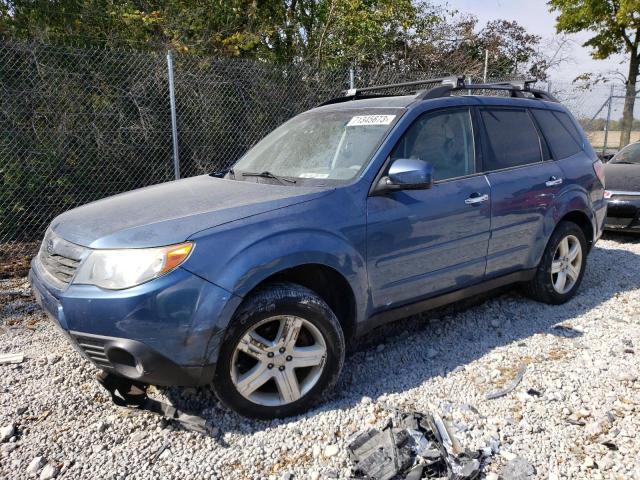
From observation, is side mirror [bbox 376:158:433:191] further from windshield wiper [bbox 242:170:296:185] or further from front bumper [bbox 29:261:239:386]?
front bumper [bbox 29:261:239:386]

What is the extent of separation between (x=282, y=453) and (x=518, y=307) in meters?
2.73

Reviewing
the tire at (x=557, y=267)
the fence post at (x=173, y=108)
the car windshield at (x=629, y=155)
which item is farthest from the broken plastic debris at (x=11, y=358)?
the car windshield at (x=629, y=155)

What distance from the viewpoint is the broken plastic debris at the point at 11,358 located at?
11.5ft

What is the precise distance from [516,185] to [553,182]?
0.52 meters

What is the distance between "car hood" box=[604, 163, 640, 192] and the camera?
6.94 metres

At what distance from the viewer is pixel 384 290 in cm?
316

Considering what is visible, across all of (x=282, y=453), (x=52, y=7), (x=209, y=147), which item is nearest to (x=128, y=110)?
(x=209, y=147)

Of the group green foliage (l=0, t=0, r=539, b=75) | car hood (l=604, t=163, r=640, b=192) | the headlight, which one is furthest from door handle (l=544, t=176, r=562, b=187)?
green foliage (l=0, t=0, r=539, b=75)

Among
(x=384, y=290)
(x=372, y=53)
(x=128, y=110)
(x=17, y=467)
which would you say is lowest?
(x=17, y=467)

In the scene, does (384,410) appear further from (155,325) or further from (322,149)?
(322,149)

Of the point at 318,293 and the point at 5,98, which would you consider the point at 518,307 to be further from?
the point at 5,98

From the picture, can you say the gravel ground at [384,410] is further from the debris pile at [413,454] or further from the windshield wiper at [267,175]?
the windshield wiper at [267,175]

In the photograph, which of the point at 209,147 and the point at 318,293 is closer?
the point at 318,293

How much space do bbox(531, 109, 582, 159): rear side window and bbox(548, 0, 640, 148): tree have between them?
45.9ft
